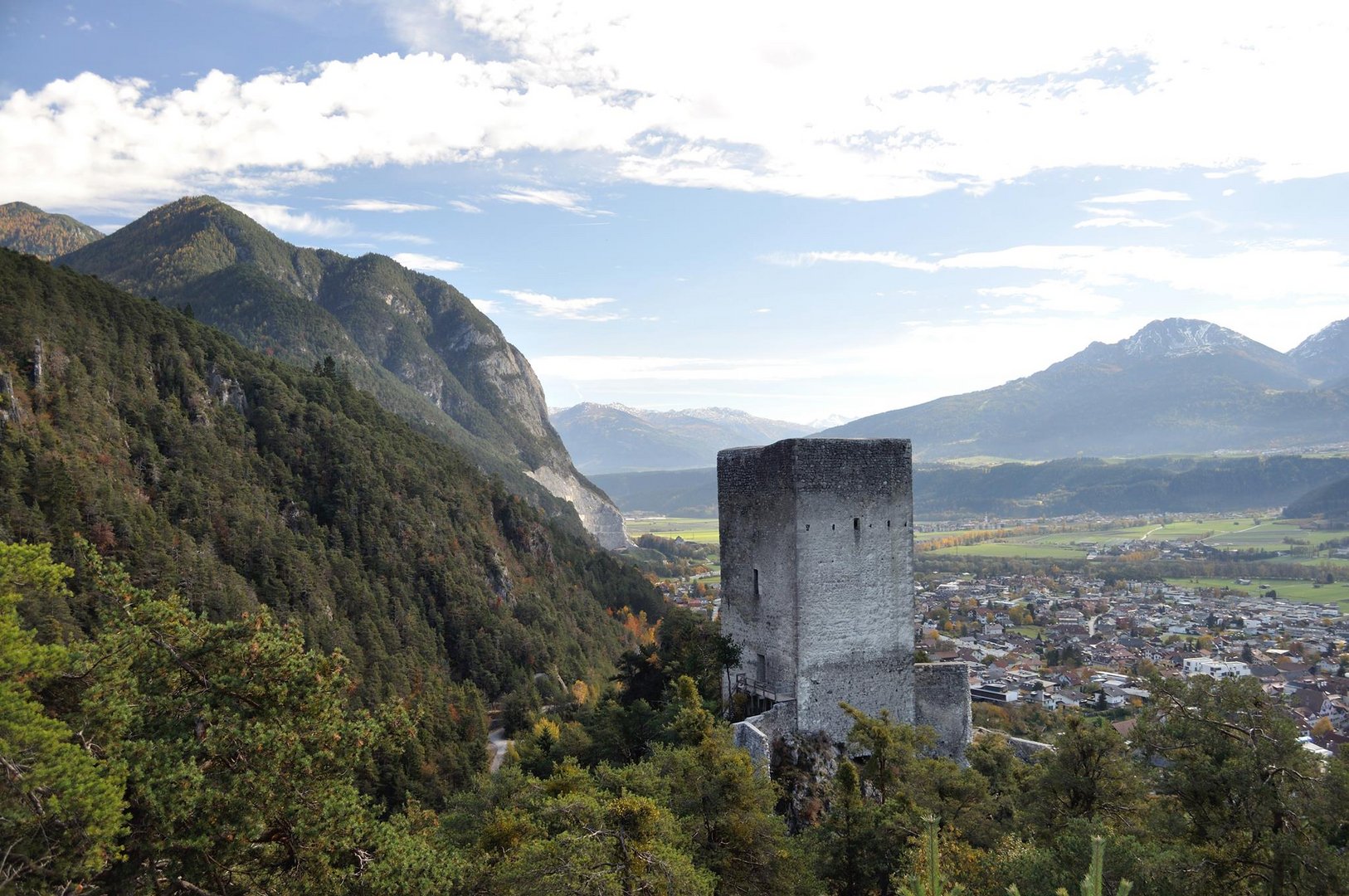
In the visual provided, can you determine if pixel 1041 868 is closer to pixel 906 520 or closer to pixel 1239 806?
pixel 1239 806

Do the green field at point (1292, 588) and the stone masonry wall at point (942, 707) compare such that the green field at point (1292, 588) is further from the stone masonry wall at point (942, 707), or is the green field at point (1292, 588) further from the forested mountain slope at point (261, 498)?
the stone masonry wall at point (942, 707)

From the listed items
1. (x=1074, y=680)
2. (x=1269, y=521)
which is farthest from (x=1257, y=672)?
(x=1269, y=521)

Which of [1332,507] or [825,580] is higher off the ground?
[825,580]

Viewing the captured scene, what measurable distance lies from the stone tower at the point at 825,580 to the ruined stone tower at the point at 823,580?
1.1 inches

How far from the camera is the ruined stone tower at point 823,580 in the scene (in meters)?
20.5

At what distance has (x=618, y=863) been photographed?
11.2 meters

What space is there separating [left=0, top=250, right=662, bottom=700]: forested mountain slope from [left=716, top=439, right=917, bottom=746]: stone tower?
37.6 m

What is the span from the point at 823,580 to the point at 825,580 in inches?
2.8

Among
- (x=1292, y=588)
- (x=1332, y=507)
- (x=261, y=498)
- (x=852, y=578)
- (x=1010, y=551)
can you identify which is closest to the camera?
(x=852, y=578)

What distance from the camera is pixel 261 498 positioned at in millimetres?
70875

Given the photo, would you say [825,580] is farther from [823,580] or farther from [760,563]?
[760,563]

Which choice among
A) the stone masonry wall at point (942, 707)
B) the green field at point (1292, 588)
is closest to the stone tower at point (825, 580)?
the stone masonry wall at point (942, 707)

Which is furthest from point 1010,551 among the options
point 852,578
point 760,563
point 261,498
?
point 760,563

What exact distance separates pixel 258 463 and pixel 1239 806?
7694cm
